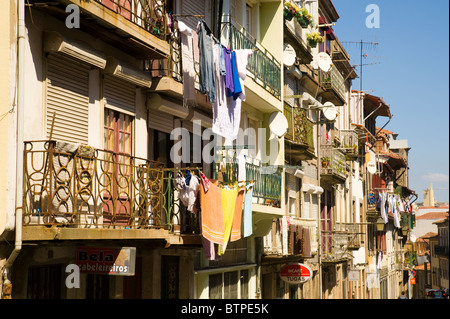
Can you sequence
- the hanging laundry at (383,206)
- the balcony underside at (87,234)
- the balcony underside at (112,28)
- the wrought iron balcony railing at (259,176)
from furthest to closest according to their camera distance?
the hanging laundry at (383,206) < the wrought iron balcony railing at (259,176) < the balcony underside at (112,28) < the balcony underside at (87,234)

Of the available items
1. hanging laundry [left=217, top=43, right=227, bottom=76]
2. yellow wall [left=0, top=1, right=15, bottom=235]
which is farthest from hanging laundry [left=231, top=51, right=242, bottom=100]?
yellow wall [left=0, top=1, right=15, bottom=235]

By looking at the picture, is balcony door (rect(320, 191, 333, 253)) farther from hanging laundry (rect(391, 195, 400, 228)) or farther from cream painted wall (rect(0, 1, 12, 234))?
cream painted wall (rect(0, 1, 12, 234))

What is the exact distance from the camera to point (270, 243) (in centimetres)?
2616

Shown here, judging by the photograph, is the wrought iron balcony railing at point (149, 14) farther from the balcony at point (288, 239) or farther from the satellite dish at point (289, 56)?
the satellite dish at point (289, 56)

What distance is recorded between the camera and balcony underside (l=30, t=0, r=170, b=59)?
480 inches

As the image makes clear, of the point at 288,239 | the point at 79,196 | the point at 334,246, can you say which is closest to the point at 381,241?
the point at 334,246

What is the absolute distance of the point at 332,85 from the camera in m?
35.8

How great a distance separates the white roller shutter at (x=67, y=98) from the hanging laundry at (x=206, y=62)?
2.86m

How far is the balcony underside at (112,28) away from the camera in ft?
40.0

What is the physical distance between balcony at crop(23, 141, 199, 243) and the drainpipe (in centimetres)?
21

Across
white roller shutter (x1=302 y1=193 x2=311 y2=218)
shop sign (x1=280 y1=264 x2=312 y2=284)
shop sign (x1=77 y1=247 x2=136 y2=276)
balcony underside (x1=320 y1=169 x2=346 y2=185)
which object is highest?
balcony underside (x1=320 y1=169 x2=346 y2=185)

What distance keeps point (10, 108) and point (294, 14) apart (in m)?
17.8

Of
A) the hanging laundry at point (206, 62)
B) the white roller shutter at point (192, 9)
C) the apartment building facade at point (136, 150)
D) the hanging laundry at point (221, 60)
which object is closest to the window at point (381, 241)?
the apartment building facade at point (136, 150)
